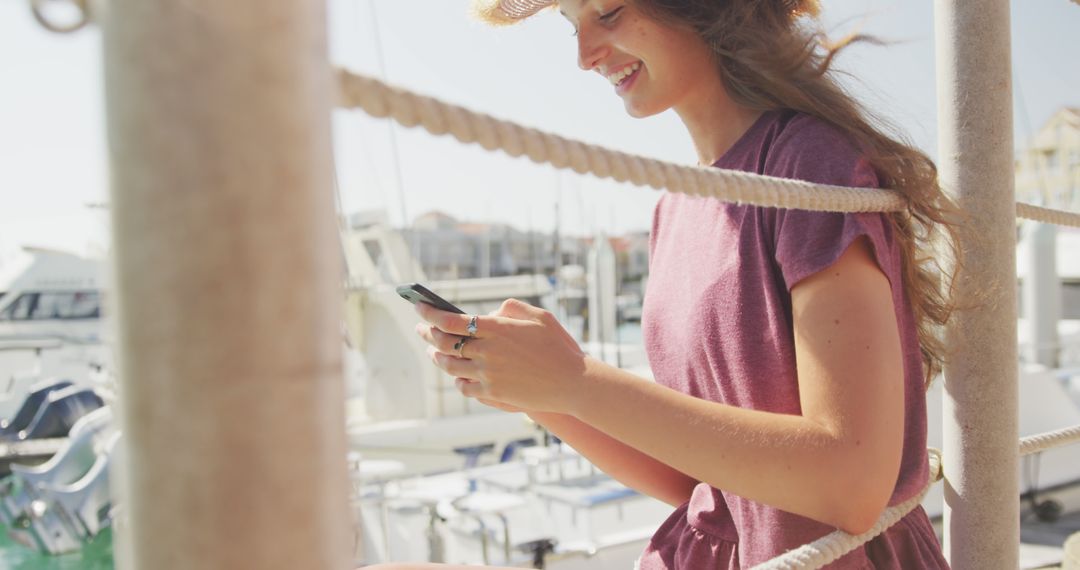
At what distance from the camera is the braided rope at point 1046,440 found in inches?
45.9

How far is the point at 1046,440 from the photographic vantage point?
3.96 ft

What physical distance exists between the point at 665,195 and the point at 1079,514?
22.0 ft

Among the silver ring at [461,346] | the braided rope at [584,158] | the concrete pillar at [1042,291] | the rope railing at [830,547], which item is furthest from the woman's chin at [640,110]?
the concrete pillar at [1042,291]

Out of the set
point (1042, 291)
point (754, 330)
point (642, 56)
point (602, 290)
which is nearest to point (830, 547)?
point (754, 330)

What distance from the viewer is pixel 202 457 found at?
28cm

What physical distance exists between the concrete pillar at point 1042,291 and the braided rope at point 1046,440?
766 cm

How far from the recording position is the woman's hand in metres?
0.70

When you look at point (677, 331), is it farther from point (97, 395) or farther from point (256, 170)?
point (97, 395)

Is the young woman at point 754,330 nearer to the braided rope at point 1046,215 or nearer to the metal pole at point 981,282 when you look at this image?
the metal pole at point 981,282

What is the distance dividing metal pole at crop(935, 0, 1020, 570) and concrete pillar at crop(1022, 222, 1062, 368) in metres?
8.00

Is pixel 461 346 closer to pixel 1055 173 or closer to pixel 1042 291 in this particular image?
pixel 1042 291

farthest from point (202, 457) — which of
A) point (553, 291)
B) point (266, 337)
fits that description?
point (553, 291)

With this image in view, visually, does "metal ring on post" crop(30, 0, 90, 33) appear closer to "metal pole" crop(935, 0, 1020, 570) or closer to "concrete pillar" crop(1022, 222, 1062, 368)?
"metal pole" crop(935, 0, 1020, 570)

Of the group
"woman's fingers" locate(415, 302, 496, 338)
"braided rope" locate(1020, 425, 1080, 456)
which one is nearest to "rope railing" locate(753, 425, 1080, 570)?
"woman's fingers" locate(415, 302, 496, 338)
